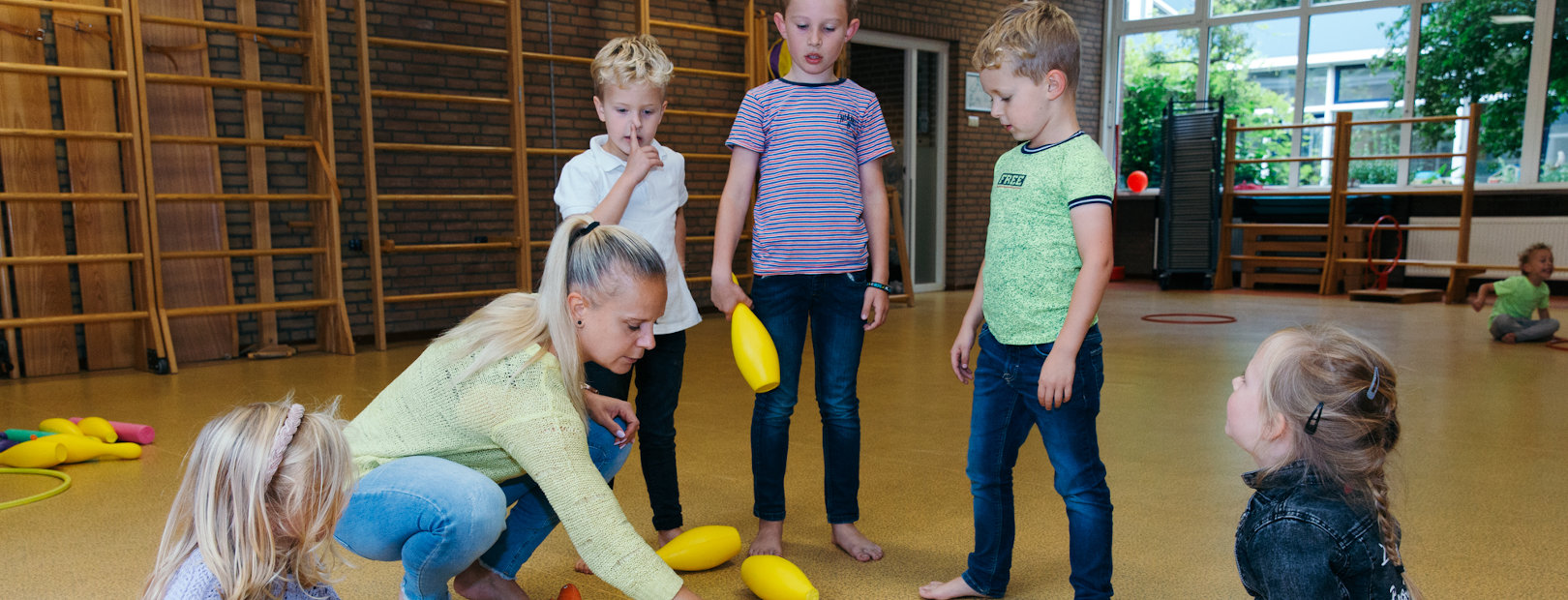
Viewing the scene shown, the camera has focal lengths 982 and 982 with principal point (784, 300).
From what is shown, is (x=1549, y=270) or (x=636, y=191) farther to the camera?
(x=1549, y=270)

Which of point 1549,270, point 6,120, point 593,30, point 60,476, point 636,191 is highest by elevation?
point 593,30

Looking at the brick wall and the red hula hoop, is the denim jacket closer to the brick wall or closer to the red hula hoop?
the brick wall

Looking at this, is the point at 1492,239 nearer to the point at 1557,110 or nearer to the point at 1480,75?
the point at 1557,110

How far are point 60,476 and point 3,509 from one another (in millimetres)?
290

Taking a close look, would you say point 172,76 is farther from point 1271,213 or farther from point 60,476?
point 1271,213

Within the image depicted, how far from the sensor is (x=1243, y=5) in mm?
9094

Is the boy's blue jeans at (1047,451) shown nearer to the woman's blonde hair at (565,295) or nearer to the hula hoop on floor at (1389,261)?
the woman's blonde hair at (565,295)

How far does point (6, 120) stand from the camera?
165 inches

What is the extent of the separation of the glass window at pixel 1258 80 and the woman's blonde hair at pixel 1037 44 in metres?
8.30

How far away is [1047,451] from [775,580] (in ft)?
1.70

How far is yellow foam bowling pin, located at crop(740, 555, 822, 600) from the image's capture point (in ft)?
5.55

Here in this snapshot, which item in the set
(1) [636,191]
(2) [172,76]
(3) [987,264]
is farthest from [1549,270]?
(2) [172,76]

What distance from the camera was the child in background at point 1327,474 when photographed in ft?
3.55

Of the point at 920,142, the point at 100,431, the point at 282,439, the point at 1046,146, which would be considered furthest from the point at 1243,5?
the point at 282,439
